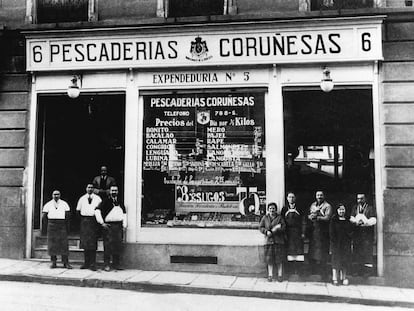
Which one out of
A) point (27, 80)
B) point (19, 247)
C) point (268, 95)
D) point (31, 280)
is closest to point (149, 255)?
point (31, 280)

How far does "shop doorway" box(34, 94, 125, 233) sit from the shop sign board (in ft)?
3.07

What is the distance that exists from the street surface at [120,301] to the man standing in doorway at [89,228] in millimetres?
1138

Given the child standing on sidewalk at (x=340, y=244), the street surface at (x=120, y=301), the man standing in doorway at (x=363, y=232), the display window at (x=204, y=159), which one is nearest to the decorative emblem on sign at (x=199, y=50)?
the display window at (x=204, y=159)

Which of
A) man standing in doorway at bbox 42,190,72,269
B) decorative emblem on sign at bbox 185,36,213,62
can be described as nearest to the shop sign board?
decorative emblem on sign at bbox 185,36,213,62

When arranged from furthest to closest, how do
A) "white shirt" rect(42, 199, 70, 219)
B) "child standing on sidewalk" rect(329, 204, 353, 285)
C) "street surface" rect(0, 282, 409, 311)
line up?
"white shirt" rect(42, 199, 70, 219)
"child standing on sidewalk" rect(329, 204, 353, 285)
"street surface" rect(0, 282, 409, 311)

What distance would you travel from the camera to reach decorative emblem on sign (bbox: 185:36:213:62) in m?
10.1

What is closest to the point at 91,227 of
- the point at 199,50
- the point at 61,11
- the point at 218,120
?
the point at 218,120

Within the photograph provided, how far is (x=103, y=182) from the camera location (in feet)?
35.4

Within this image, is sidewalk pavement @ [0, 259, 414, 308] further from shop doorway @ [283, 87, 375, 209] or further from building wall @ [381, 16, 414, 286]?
shop doorway @ [283, 87, 375, 209]

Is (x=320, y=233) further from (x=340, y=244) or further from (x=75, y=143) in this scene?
(x=75, y=143)

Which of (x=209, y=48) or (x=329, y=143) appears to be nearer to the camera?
(x=209, y=48)

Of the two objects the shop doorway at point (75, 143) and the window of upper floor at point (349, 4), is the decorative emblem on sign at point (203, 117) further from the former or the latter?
the window of upper floor at point (349, 4)

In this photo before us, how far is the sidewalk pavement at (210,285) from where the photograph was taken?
26.8 ft

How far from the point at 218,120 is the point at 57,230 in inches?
171
